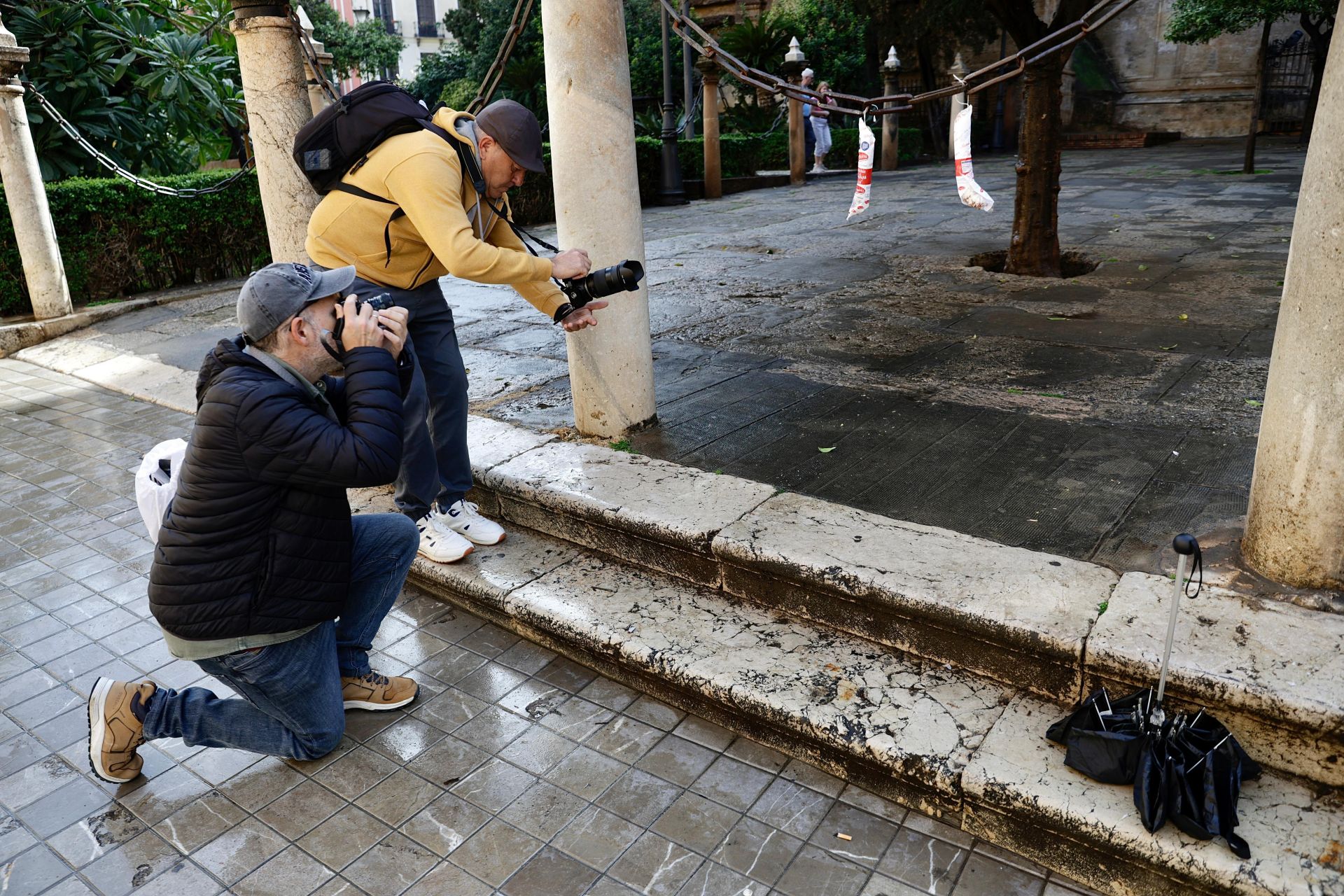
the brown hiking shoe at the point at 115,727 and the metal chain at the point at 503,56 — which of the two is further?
the metal chain at the point at 503,56

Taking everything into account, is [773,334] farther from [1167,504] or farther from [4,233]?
[4,233]

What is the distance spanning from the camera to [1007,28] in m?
7.20

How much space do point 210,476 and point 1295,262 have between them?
9.75 feet

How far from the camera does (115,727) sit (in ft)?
9.07

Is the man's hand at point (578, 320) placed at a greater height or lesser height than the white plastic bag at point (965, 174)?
lesser

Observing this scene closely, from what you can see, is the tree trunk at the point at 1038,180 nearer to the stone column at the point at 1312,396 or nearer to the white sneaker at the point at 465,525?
the stone column at the point at 1312,396

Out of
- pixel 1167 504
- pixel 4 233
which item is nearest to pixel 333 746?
pixel 1167 504

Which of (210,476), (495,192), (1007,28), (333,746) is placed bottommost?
(333,746)

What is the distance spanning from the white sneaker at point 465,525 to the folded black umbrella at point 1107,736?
2273mm

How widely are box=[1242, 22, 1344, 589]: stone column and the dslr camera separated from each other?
6.81ft

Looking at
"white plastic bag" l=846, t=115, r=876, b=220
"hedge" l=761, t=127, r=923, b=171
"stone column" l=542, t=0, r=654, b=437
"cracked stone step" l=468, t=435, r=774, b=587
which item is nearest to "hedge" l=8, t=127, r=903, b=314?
"white plastic bag" l=846, t=115, r=876, b=220

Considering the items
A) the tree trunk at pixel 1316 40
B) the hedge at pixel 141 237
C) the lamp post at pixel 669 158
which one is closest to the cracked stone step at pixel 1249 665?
the hedge at pixel 141 237

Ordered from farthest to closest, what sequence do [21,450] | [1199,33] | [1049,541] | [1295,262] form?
[1199,33] < [21,450] < [1049,541] < [1295,262]

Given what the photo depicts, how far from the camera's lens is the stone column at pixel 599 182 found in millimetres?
4004
